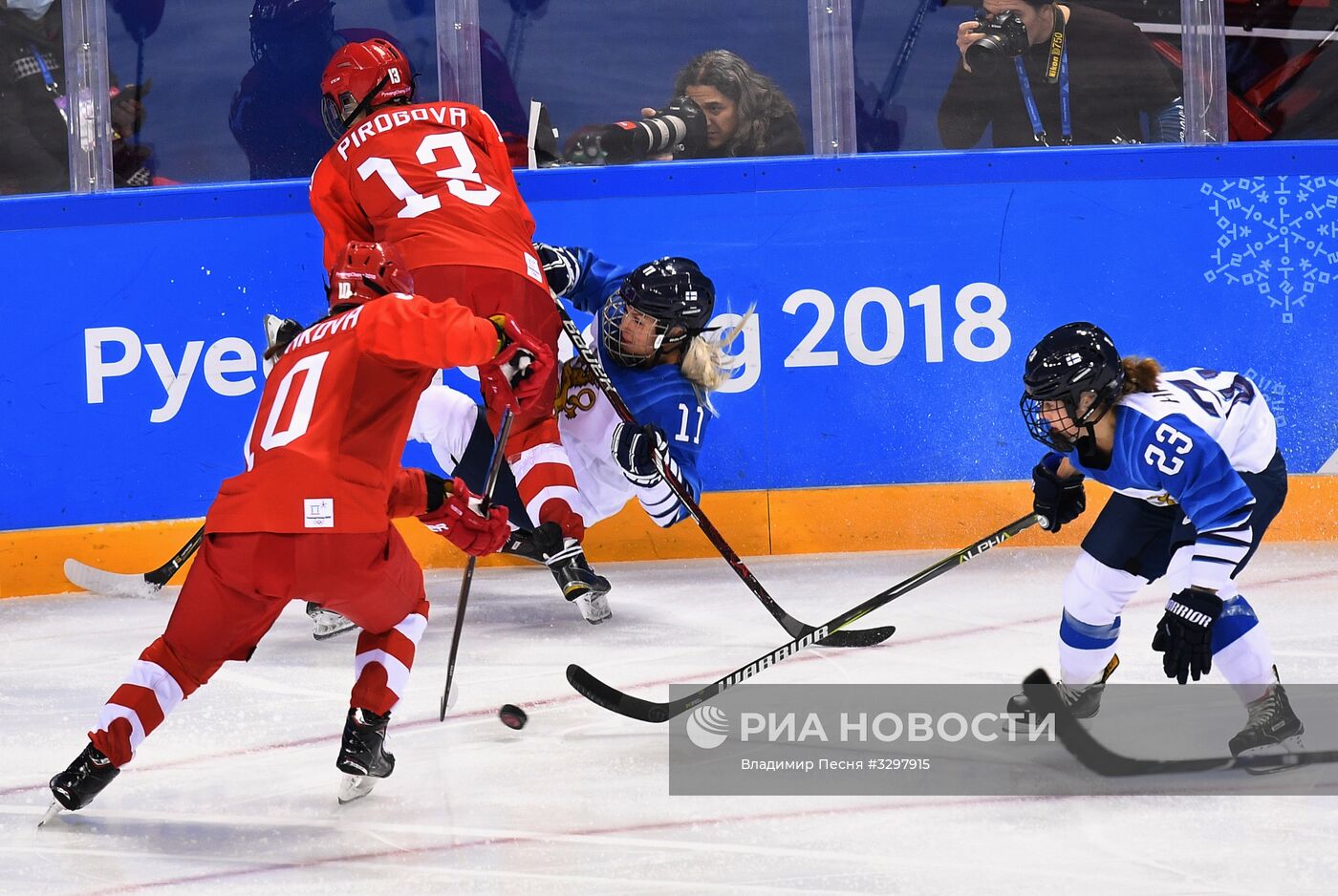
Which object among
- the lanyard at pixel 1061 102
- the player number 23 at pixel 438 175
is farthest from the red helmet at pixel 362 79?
the lanyard at pixel 1061 102

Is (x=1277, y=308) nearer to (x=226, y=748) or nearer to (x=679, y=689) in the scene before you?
(x=679, y=689)

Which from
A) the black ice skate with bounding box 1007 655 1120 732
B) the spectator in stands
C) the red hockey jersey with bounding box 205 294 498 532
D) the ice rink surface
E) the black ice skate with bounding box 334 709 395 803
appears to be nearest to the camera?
the ice rink surface

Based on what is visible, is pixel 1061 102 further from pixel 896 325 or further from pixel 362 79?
pixel 362 79

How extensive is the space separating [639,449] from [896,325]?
1134 mm

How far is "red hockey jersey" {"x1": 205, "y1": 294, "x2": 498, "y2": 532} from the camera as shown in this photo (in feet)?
7.54

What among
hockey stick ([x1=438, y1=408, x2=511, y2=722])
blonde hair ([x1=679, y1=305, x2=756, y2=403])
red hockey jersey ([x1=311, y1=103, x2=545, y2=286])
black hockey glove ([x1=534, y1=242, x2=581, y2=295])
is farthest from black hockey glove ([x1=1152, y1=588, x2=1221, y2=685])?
black hockey glove ([x1=534, y1=242, x2=581, y2=295])

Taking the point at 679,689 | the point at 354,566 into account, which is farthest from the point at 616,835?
the point at 679,689

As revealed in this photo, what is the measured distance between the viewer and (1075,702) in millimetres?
2777

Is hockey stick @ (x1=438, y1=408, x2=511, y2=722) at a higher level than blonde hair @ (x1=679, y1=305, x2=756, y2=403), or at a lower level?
lower

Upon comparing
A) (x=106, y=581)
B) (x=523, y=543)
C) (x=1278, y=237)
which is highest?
(x=1278, y=237)

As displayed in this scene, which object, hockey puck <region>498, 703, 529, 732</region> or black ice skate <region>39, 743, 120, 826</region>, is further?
hockey puck <region>498, 703, 529, 732</region>

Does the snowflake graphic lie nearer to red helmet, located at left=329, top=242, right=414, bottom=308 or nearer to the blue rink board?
the blue rink board

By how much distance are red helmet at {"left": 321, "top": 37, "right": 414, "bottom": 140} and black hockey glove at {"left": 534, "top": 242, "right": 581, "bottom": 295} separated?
1.74ft

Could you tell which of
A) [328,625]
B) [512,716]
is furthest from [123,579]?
[512,716]
